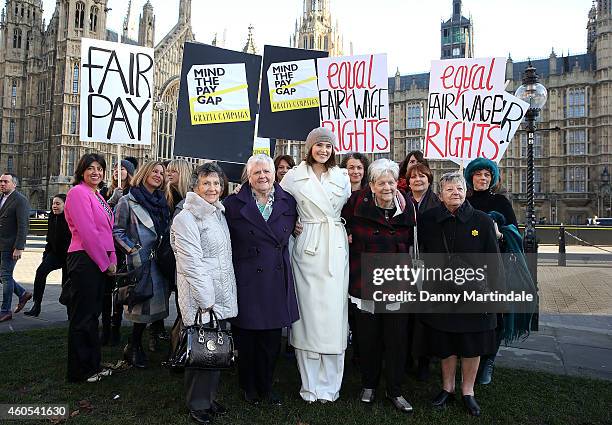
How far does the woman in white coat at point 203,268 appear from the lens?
3.12 metres

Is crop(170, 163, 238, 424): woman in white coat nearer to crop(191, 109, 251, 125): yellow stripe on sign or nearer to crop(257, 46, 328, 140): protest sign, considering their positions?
crop(191, 109, 251, 125): yellow stripe on sign

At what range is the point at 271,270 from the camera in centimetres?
346

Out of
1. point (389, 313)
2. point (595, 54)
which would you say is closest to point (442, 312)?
point (389, 313)

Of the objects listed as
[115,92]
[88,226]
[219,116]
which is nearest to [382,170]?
[88,226]

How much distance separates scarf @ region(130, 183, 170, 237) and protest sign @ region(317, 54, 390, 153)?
2864mm

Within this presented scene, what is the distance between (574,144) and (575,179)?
120 inches

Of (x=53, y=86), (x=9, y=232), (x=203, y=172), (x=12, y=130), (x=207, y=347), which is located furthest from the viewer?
(x=12, y=130)

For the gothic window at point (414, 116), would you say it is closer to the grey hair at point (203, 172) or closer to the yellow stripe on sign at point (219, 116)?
the yellow stripe on sign at point (219, 116)

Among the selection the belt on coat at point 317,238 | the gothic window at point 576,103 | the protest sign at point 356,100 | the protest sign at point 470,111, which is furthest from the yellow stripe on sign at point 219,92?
the gothic window at point 576,103

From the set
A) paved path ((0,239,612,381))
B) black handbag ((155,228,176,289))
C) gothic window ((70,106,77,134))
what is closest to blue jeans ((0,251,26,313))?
paved path ((0,239,612,381))

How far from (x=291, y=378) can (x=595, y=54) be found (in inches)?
1780

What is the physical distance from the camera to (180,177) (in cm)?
470

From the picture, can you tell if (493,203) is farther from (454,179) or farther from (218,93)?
(218,93)

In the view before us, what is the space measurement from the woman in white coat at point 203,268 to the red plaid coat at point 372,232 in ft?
3.30
